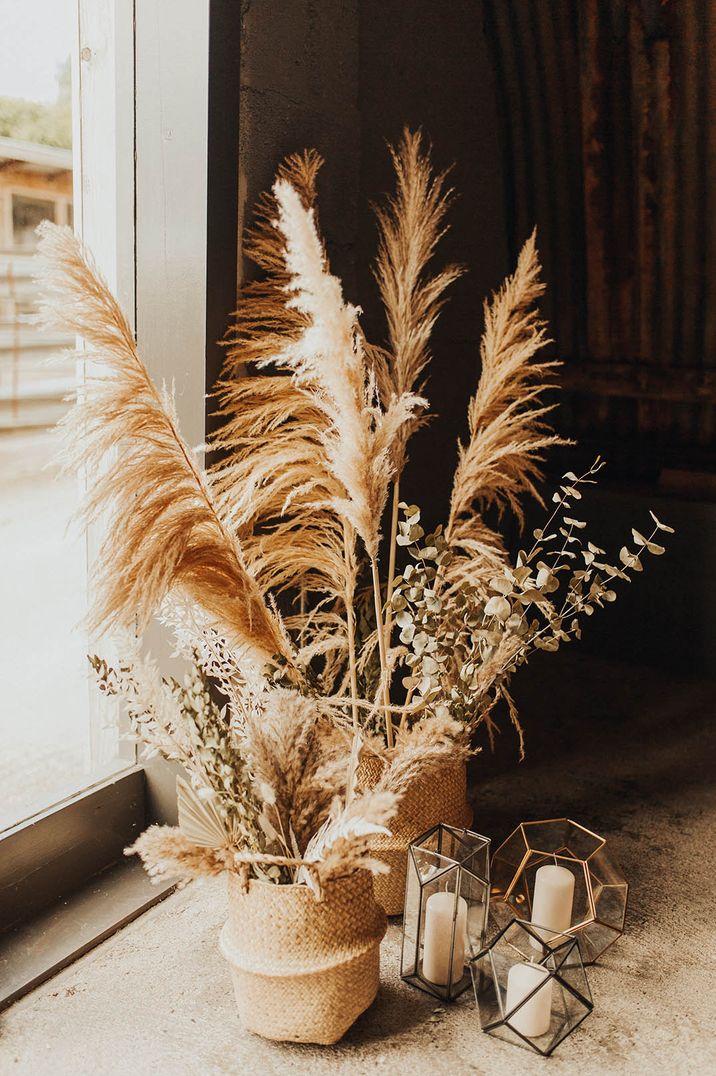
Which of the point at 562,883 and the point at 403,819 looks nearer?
the point at 562,883

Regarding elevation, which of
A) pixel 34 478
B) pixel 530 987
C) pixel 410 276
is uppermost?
pixel 410 276

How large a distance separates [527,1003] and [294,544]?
933 mm

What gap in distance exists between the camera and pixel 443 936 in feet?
5.23

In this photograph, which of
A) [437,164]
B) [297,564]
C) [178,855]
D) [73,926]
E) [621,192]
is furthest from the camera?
[621,192]

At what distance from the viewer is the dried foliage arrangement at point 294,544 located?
1448 millimetres

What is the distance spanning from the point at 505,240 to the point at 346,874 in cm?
239

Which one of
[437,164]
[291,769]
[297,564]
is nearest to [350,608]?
[297,564]

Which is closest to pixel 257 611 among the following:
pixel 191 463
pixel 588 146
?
pixel 191 463

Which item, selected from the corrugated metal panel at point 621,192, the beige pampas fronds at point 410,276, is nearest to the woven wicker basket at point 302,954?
the beige pampas fronds at point 410,276

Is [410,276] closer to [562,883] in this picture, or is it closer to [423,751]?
[423,751]

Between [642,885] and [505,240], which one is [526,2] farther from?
[642,885]

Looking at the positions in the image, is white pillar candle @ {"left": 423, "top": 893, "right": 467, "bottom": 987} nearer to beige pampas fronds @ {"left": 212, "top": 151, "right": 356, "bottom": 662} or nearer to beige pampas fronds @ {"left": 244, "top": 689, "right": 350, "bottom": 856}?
beige pampas fronds @ {"left": 244, "top": 689, "right": 350, "bottom": 856}

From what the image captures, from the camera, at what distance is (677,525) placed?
3.21m

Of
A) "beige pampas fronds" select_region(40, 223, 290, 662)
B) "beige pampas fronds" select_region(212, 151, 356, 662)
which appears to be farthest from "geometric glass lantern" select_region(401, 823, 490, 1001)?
"beige pampas fronds" select_region(40, 223, 290, 662)
